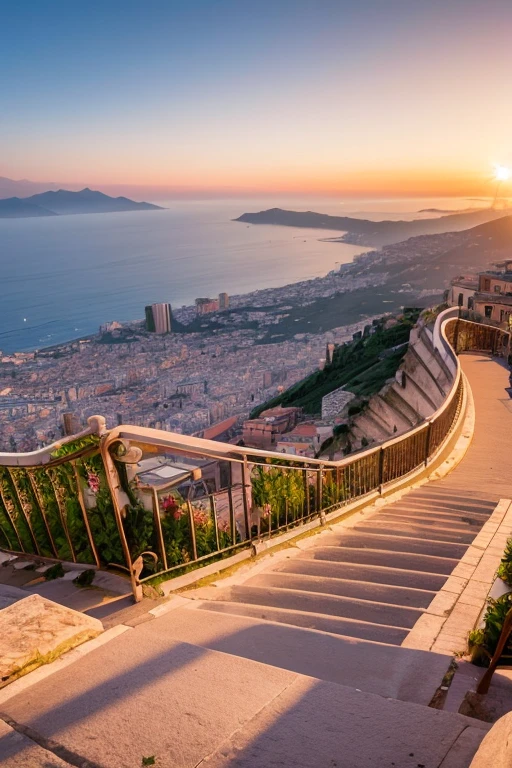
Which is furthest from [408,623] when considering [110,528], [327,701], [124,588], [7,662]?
[7,662]

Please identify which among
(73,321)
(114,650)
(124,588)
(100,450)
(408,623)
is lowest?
(73,321)

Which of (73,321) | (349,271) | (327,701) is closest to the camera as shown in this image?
(327,701)

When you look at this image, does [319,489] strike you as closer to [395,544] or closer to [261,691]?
[395,544]

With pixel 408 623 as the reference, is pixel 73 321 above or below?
below

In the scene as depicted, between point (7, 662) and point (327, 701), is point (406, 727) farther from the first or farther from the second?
point (7, 662)

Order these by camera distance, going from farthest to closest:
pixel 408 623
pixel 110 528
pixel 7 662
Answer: pixel 110 528
pixel 408 623
pixel 7 662

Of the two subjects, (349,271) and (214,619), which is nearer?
(214,619)
